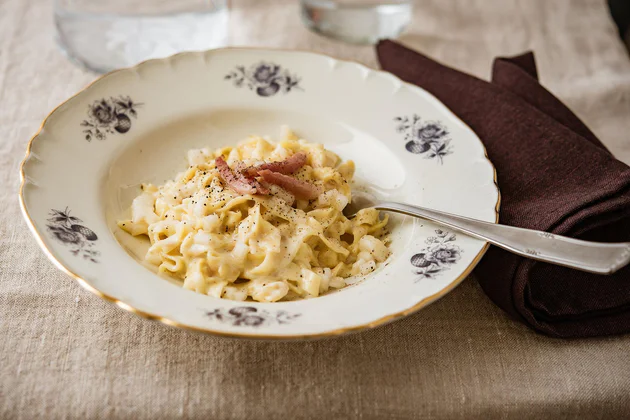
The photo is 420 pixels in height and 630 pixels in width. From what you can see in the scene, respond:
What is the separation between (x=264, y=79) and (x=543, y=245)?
160 cm

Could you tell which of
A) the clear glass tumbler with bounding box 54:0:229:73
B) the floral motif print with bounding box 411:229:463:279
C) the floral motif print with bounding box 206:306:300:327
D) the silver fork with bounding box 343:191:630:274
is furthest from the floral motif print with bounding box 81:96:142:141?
the floral motif print with bounding box 411:229:463:279

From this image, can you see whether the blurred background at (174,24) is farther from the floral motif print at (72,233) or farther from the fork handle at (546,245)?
the fork handle at (546,245)

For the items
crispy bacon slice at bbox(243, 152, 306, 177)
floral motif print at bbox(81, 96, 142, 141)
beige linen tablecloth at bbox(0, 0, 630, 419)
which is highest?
crispy bacon slice at bbox(243, 152, 306, 177)

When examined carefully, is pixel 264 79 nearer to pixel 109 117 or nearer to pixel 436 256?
pixel 109 117

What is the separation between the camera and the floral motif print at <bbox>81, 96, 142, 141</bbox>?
8.86ft

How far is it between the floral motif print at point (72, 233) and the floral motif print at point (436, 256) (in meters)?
1.09

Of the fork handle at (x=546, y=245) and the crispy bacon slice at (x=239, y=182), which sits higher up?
the fork handle at (x=546, y=245)

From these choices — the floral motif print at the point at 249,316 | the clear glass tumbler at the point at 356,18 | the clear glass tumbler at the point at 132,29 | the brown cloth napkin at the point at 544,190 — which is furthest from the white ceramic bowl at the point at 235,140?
the clear glass tumbler at the point at 356,18

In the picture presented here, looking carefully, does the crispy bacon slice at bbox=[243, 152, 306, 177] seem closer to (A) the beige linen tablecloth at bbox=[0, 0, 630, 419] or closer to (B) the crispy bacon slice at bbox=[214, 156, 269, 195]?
(B) the crispy bacon slice at bbox=[214, 156, 269, 195]

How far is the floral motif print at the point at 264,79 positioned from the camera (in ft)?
10.2

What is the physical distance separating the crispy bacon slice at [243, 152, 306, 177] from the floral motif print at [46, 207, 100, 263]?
0.63 m

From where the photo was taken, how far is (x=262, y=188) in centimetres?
246

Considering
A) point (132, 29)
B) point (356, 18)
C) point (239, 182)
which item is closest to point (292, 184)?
point (239, 182)

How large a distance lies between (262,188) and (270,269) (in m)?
0.36
